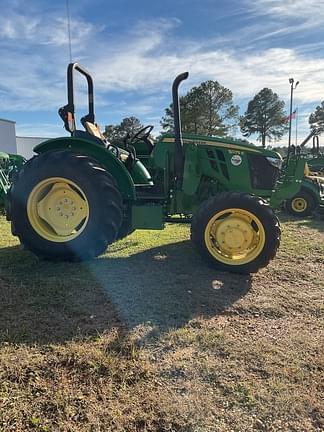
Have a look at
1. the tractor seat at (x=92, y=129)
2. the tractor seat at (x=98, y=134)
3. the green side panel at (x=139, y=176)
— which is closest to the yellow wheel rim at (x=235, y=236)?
the green side panel at (x=139, y=176)

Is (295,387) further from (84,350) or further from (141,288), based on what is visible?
(141,288)

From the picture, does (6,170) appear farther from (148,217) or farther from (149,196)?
(148,217)

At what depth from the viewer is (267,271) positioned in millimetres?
4297

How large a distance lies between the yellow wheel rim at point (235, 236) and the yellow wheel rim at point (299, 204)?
211 inches

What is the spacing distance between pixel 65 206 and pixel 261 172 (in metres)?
2.44

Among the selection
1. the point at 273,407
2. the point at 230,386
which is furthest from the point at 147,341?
the point at 273,407

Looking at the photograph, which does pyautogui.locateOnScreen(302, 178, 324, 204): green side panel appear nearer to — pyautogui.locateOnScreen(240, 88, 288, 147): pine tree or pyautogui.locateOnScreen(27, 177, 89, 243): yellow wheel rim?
pyautogui.locateOnScreen(27, 177, 89, 243): yellow wheel rim

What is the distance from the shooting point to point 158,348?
2.58 m

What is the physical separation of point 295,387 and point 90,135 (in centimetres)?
370

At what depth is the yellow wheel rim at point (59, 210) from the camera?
169 inches

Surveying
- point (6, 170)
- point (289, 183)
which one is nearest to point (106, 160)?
point (289, 183)

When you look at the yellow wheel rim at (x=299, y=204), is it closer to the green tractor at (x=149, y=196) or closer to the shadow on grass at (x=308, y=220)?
the shadow on grass at (x=308, y=220)

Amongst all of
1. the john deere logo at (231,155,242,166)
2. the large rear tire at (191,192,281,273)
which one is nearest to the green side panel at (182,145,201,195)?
the john deere logo at (231,155,242,166)

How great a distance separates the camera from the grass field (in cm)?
196
